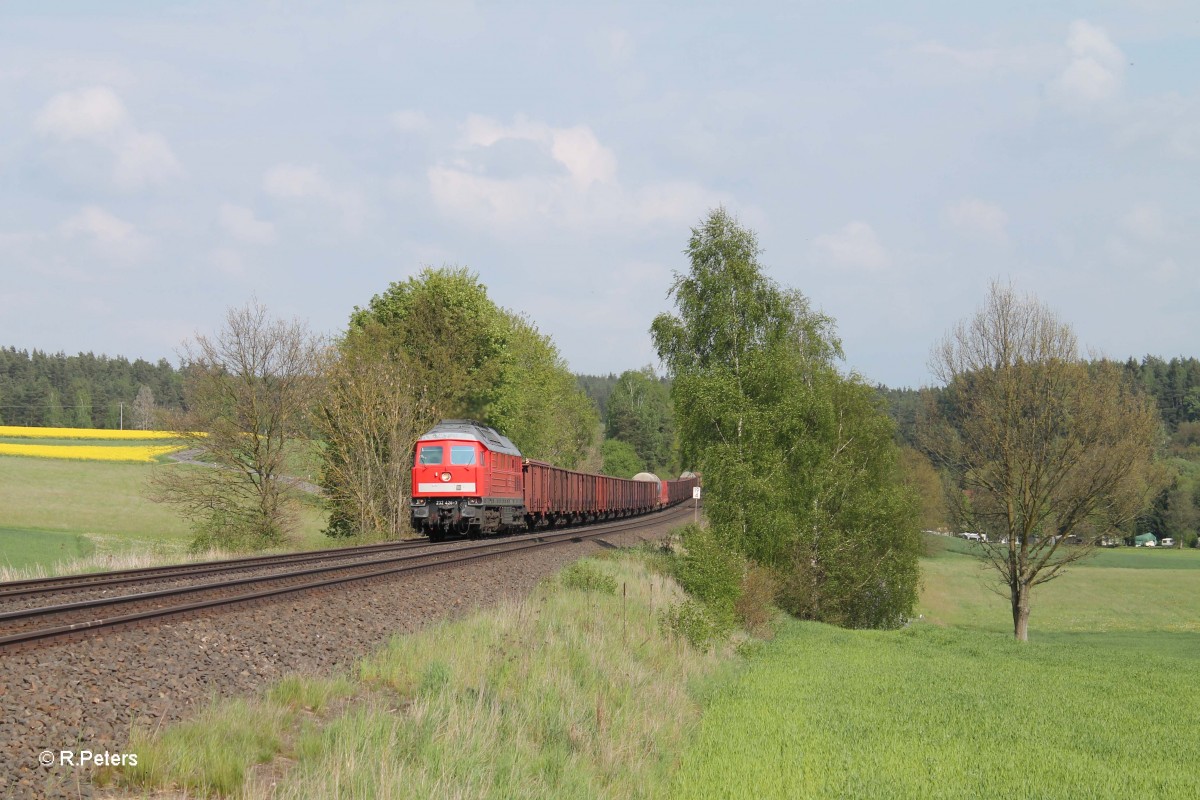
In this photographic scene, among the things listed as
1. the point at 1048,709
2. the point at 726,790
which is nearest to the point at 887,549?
the point at 1048,709

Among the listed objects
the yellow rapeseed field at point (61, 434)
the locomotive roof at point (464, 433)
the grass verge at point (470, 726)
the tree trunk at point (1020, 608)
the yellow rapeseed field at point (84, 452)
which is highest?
the locomotive roof at point (464, 433)

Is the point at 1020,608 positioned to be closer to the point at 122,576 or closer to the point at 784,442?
the point at 784,442

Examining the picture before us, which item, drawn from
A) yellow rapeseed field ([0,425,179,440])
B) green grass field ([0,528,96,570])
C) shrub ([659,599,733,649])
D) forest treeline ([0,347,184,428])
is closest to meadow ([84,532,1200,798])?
shrub ([659,599,733,649])

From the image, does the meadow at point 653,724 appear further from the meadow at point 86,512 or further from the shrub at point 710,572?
the meadow at point 86,512

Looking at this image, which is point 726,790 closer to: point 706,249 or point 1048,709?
point 1048,709

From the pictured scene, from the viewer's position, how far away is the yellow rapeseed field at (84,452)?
254ft

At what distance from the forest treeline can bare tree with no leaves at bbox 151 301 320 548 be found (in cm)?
10564

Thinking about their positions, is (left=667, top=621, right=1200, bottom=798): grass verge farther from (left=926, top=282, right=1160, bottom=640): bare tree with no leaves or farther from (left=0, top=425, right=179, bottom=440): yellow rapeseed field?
(left=0, top=425, right=179, bottom=440): yellow rapeseed field

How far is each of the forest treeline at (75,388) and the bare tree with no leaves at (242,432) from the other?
347 ft

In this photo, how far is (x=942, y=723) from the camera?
12789 millimetres

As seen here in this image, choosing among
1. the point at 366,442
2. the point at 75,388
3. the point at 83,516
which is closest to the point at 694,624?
the point at 366,442

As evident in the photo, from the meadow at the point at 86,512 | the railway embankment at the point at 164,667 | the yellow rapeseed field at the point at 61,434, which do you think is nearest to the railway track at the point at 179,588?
the railway embankment at the point at 164,667

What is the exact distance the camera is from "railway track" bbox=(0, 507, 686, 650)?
10.7m

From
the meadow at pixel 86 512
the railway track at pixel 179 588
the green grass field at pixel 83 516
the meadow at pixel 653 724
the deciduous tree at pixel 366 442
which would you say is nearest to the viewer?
the meadow at pixel 653 724
